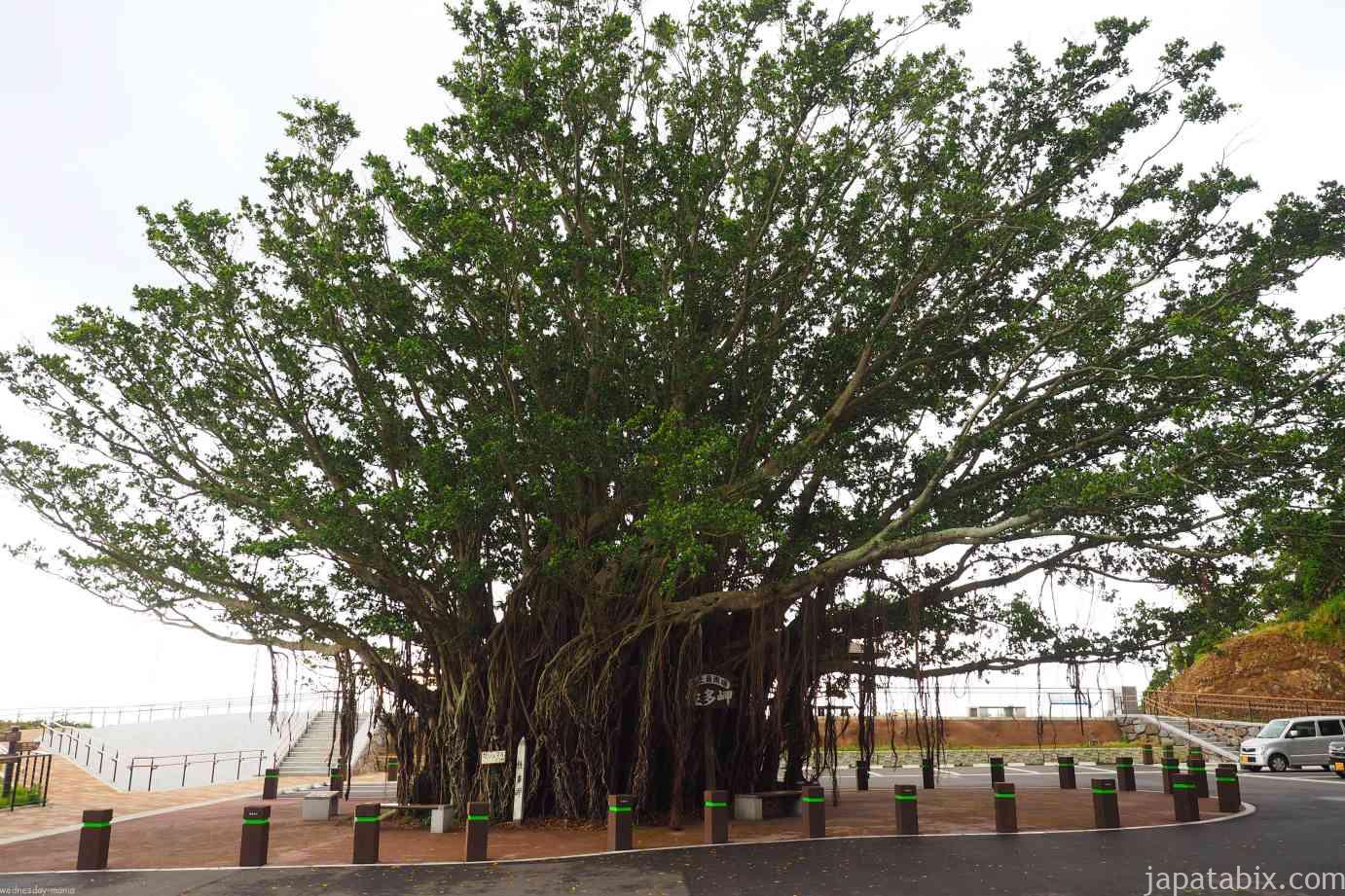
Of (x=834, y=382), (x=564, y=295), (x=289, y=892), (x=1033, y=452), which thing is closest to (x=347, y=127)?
(x=564, y=295)

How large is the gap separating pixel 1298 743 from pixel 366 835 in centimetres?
2014

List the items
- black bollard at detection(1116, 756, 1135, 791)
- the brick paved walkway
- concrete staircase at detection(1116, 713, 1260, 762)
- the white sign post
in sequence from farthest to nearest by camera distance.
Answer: concrete staircase at detection(1116, 713, 1260, 762) → black bollard at detection(1116, 756, 1135, 791) → the brick paved walkway → the white sign post

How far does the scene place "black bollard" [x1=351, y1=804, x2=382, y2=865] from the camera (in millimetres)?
9078

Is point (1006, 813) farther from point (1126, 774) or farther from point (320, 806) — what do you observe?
point (320, 806)

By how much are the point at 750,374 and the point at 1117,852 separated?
7.21 meters

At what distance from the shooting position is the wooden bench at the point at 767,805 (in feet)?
40.9

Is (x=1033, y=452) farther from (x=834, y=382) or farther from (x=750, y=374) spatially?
(x=750, y=374)

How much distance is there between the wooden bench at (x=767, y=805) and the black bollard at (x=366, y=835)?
208 inches

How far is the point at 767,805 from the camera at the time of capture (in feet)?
42.8

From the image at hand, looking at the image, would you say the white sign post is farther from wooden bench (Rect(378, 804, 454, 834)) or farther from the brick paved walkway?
the brick paved walkway

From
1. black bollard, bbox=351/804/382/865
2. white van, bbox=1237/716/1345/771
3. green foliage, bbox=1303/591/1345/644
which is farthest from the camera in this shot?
green foliage, bbox=1303/591/1345/644

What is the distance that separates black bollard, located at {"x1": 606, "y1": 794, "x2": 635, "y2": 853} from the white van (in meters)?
17.1

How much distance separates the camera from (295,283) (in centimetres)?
1187

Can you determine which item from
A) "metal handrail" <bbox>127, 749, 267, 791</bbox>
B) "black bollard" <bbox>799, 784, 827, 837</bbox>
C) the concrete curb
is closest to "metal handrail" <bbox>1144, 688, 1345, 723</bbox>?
the concrete curb
